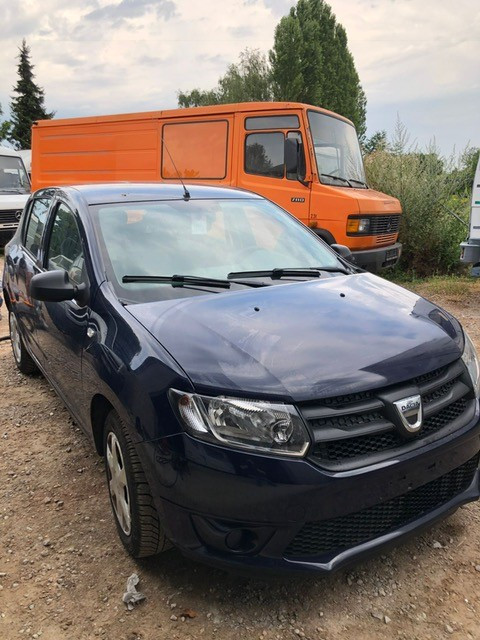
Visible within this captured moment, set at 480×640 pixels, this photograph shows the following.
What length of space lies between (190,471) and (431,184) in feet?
29.4

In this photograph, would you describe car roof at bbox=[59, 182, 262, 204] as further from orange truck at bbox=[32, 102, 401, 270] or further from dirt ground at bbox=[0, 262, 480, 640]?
orange truck at bbox=[32, 102, 401, 270]

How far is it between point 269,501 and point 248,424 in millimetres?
266

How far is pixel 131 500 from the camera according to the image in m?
2.24

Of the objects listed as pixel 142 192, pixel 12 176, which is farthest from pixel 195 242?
pixel 12 176

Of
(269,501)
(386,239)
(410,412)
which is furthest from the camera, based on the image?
(386,239)

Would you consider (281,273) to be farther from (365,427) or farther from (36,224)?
(36,224)

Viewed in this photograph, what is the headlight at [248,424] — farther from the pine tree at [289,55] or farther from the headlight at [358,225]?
the pine tree at [289,55]

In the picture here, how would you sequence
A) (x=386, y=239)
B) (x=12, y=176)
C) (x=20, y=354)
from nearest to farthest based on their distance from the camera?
(x=20, y=354), (x=386, y=239), (x=12, y=176)

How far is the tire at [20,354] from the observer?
4.66m

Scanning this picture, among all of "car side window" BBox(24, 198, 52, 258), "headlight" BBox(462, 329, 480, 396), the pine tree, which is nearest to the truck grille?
"car side window" BBox(24, 198, 52, 258)

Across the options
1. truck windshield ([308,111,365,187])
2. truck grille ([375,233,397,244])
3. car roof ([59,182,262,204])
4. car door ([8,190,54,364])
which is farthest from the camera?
truck grille ([375,233,397,244])

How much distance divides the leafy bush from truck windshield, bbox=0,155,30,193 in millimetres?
8815

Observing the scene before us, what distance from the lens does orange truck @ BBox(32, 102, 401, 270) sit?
7504 mm

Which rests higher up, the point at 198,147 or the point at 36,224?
the point at 198,147
